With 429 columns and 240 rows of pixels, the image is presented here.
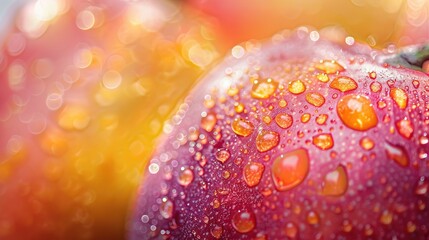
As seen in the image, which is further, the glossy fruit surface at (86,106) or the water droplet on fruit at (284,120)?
the glossy fruit surface at (86,106)

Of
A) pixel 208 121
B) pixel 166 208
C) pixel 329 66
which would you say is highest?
pixel 329 66

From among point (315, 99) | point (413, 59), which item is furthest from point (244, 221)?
point (413, 59)

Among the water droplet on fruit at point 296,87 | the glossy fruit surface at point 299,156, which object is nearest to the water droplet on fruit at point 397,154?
the glossy fruit surface at point 299,156

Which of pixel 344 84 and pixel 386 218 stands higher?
pixel 344 84

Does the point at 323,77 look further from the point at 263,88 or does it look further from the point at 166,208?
the point at 166,208

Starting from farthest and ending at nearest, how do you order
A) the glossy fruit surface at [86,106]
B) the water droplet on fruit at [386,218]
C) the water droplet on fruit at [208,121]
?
the glossy fruit surface at [86,106]
the water droplet on fruit at [208,121]
the water droplet on fruit at [386,218]

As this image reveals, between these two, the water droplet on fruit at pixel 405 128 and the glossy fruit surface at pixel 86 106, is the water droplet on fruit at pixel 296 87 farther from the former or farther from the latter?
the glossy fruit surface at pixel 86 106

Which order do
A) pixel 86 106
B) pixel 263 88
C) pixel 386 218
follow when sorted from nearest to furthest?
1. pixel 386 218
2. pixel 263 88
3. pixel 86 106
